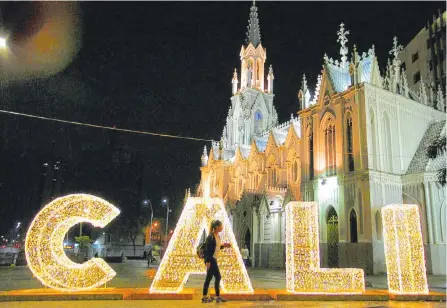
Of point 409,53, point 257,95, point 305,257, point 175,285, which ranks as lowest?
point 175,285

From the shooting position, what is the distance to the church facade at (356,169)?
26.7 meters

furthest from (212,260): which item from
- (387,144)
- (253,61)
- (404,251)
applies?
(253,61)

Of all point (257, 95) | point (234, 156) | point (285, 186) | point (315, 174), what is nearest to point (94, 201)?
point (315, 174)

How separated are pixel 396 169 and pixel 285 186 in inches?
518

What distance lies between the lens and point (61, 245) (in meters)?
10.9

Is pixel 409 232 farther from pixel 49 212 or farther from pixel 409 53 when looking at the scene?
pixel 409 53

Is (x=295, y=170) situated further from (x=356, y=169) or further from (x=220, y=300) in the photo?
(x=220, y=300)

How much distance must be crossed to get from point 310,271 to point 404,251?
9.45 feet

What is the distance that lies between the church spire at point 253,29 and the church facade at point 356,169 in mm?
24089

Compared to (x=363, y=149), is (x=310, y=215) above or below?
below

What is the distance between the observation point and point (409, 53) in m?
53.5

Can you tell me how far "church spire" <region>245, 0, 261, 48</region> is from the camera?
59.7 m

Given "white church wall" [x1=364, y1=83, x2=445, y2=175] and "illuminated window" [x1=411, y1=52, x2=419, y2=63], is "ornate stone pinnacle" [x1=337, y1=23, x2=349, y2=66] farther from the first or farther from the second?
"illuminated window" [x1=411, y1=52, x2=419, y2=63]

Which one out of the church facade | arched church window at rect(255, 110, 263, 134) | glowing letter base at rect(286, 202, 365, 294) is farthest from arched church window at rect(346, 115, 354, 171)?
arched church window at rect(255, 110, 263, 134)
